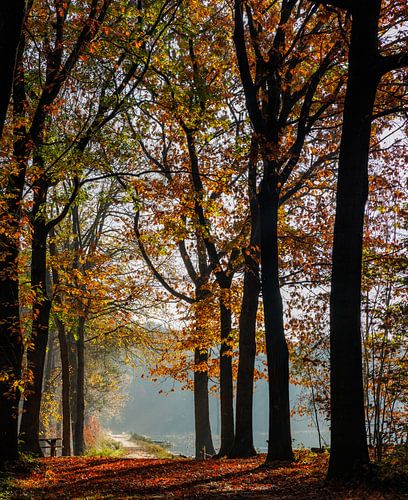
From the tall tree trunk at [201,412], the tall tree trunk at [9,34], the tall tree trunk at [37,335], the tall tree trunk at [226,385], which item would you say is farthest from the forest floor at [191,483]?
the tall tree trunk at [201,412]

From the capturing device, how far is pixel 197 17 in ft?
44.9

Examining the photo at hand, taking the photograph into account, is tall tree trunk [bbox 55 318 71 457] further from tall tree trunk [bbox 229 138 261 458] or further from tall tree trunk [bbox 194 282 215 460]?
tall tree trunk [bbox 229 138 261 458]

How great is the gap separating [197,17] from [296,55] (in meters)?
4.22

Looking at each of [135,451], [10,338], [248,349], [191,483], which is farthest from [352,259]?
[135,451]

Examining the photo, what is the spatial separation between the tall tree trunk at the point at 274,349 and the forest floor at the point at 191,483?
0.55 metres

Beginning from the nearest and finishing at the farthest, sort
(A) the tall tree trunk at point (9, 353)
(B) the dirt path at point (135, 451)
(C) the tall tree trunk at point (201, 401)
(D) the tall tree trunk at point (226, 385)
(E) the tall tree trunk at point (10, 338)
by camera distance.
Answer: (E) the tall tree trunk at point (10, 338) → (A) the tall tree trunk at point (9, 353) → (D) the tall tree trunk at point (226, 385) → (C) the tall tree trunk at point (201, 401) → (B) the dirt path at point (135, 451)

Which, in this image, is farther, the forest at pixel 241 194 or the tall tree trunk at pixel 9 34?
the forest at pixel 241 194

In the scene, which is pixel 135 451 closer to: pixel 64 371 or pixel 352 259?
pixel 64 371

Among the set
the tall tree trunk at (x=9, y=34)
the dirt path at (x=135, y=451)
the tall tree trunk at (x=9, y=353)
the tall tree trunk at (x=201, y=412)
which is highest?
the tall tree trunk at (x=9, y=34)

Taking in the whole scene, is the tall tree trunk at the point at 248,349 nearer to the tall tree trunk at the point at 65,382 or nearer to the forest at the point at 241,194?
the forest at the point at 241,194

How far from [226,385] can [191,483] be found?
7318mm

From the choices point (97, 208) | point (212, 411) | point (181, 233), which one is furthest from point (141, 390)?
point (181, 233)

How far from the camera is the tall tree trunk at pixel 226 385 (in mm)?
15328

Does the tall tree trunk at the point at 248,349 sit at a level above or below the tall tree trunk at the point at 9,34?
below
